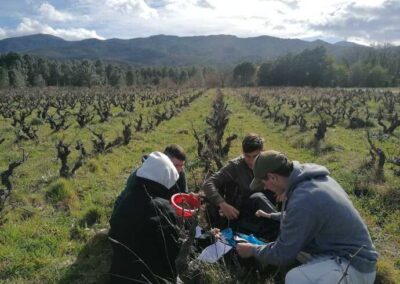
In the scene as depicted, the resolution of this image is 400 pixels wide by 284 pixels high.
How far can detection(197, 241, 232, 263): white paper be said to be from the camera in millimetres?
4402

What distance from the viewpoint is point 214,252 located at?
179 inches

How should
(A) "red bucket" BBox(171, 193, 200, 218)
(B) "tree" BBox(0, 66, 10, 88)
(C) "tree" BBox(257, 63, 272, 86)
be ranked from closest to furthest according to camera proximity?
(A) "red bucket" BBox(171, 193, 200, 218) < (B) "tree" BBox(0, 66, 10, 88) < (C) "tree" BBox(257, 63, 272, 86)

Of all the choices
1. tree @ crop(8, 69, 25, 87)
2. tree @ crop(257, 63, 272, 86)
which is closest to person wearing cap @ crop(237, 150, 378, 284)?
tree @ crop(8, 69, 25, 87)

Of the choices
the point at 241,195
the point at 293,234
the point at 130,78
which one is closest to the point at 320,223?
the point at 293,234

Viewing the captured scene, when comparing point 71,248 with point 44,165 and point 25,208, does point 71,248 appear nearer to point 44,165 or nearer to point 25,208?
point 25,208

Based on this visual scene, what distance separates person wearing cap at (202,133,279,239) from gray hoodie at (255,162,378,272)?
153 cm

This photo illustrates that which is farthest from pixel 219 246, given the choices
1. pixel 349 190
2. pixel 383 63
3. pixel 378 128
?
pixel 383 63

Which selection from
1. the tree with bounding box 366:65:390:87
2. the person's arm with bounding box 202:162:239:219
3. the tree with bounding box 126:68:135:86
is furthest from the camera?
the tree with bounding box 126:68:135:86

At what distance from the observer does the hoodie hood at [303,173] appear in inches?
138

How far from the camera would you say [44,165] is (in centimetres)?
1137

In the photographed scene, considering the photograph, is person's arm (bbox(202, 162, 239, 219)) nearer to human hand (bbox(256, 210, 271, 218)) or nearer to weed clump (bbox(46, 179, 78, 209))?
human hand (bbox(256, 210, 271, 218))

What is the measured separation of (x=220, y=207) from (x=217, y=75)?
3585 inches

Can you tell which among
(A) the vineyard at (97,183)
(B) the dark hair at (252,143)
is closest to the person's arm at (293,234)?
(A) the vineyard at (97,183)

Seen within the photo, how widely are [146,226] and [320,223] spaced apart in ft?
5.78
